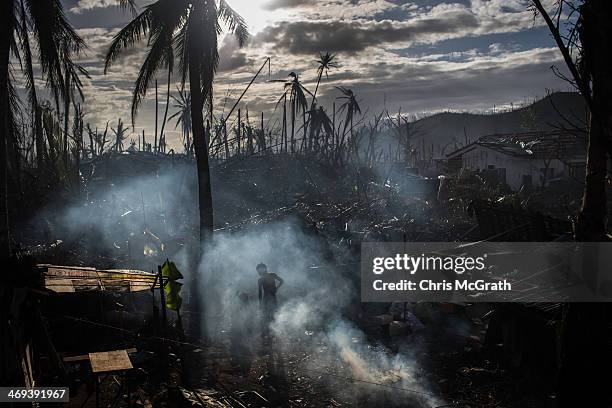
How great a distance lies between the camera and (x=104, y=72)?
1065 centimetres

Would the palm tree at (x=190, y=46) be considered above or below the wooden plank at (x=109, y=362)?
above

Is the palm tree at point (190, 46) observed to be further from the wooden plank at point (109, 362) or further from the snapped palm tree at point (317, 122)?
the snapped palm tree at point (317, 122)

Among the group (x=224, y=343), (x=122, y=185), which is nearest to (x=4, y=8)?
(x=224, y=343)

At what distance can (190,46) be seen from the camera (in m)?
11.2

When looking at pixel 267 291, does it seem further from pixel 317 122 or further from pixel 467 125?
pixel 467 125

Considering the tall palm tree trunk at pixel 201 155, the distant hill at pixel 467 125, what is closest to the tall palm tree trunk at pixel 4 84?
the tall palm tree trunk at pixel 201 155

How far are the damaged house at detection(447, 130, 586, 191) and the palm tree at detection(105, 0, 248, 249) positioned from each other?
19.3 metres

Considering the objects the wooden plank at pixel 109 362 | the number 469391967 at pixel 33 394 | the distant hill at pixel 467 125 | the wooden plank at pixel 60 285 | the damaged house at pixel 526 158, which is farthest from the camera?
the distant hill at pixel 467 125

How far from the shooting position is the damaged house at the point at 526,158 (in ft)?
91.9

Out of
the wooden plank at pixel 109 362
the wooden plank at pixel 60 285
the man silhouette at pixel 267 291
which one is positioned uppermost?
the wooden plank at pixel 60 285

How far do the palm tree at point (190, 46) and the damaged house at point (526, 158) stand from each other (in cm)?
1933

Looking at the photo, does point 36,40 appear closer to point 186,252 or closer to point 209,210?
point 209,210

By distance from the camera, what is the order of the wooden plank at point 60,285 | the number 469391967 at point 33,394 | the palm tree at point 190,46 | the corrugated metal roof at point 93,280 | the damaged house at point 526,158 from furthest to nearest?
1. the damaged house at point 526,158
2. the palm tree at point 190,46
3. the corrugated metal roof at point 93,280
4. the wooden plank at point 60,285
5. the number 469391967 at point 33,394

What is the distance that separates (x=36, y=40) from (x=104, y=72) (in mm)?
1446
